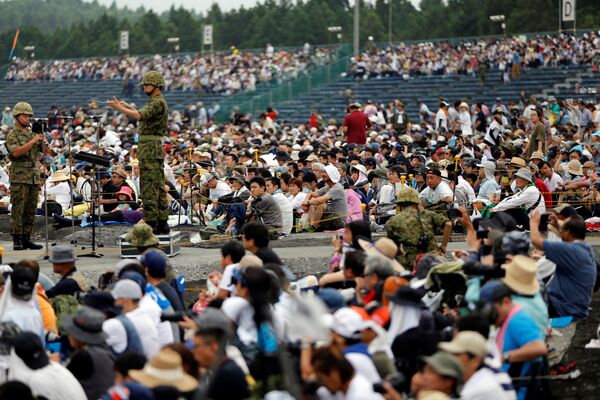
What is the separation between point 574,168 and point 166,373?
41.6 feet

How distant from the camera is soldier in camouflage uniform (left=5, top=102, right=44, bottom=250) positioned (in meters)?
15.0

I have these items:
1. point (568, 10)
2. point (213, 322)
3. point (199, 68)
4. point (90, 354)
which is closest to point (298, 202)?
point (90, 354)

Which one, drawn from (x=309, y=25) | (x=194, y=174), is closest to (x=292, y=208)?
(x=194, y=174)

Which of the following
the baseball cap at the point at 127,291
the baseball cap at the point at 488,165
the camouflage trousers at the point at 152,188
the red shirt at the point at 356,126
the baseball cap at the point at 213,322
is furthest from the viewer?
the red shirt at the point at 356,126

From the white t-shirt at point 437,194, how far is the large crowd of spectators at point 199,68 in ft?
111

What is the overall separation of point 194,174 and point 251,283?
12.1m

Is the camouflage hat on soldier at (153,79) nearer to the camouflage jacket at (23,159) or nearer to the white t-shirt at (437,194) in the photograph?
the camouflage jacket at (23,159)

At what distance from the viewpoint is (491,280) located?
963 cm

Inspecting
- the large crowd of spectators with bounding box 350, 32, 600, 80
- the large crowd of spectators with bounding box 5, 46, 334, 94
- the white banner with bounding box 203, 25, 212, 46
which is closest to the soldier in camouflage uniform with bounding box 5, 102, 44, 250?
the large crowd of spectators with bounding box 350, 32, 600, 80

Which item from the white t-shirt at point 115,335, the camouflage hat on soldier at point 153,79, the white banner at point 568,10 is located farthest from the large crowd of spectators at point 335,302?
the white banner at point 568,10

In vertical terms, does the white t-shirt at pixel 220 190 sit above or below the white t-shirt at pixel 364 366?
below

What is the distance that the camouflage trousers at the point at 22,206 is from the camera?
15.3 m

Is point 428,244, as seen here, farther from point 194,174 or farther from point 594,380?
point 194,174

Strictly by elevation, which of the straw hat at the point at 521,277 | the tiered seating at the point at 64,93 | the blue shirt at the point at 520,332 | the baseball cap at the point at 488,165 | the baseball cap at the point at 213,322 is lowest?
the tiered seating at the point at 64,93
